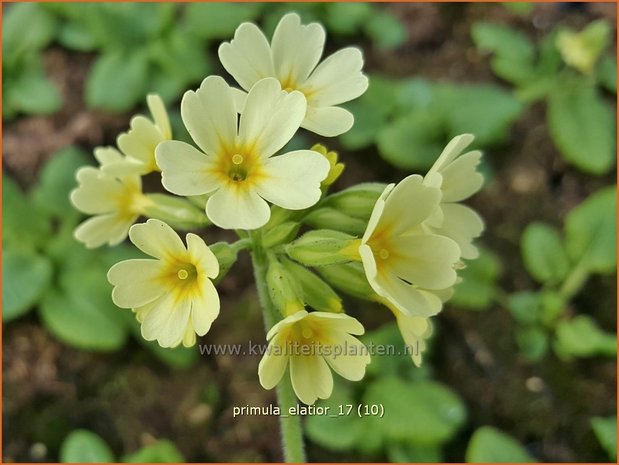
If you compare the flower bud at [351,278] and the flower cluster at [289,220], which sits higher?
the flower cluster at [289,220]

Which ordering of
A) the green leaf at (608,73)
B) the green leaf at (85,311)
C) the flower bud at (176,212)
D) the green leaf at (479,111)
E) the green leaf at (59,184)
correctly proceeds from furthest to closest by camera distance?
the green leaf at (608,73)
the green leaf at (479,111)
the green leaf at (59,184)
the green leaf at (85,311)
the flower bud at (176,212)

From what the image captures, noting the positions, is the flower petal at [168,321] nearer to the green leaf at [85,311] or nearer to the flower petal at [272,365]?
the flower petal at [272,365]

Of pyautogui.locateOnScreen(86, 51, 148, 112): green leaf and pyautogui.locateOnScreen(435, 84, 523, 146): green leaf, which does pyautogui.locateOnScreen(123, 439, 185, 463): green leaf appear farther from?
pyautogui.locateOnScreen(435, 84, 523, 146): green leaf

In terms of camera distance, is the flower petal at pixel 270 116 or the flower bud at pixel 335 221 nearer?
the flower petal at pixel 270 116

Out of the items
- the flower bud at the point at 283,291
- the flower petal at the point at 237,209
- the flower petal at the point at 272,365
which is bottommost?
the flower petal at the point at 272,365

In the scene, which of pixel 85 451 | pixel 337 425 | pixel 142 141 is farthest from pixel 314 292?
pixel 85 451

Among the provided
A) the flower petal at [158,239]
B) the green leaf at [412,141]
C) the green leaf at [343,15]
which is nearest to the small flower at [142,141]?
the flower petal at [158,239]

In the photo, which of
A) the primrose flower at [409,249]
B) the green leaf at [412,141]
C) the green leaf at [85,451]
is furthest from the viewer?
the green leaf at [412,141]
